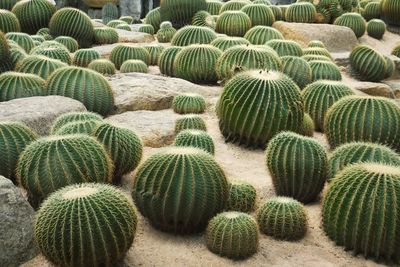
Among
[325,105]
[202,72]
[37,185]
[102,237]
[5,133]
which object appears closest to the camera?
[102,237]

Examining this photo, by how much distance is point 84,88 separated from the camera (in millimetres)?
7320

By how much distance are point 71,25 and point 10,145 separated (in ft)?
22.5

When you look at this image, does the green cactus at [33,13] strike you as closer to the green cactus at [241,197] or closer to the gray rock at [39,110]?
the gray rock at [39,110]

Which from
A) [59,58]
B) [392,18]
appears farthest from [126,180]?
[392,18]

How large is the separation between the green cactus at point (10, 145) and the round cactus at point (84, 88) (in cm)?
196

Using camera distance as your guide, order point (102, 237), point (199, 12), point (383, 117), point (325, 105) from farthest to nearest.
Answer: point (199, 12) < point (325, 105) < point (383, 117) < point (102, 237)

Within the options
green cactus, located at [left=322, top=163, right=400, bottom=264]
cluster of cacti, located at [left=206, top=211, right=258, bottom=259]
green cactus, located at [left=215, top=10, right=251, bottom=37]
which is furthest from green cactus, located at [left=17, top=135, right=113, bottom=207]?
green cactus, located at [left=215, top=10, right=251, bottom=37]

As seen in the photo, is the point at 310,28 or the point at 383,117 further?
the point at 310,28

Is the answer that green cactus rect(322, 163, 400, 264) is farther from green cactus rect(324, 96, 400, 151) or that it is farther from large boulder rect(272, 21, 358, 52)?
large boulder rect(272, 21, 358, 52)

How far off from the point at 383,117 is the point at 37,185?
3.75m

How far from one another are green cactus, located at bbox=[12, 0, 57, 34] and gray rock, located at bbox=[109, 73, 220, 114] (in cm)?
415

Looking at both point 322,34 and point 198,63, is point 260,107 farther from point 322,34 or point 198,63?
point 322,34

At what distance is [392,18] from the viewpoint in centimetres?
1588

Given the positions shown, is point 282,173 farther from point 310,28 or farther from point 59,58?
point 310,28
